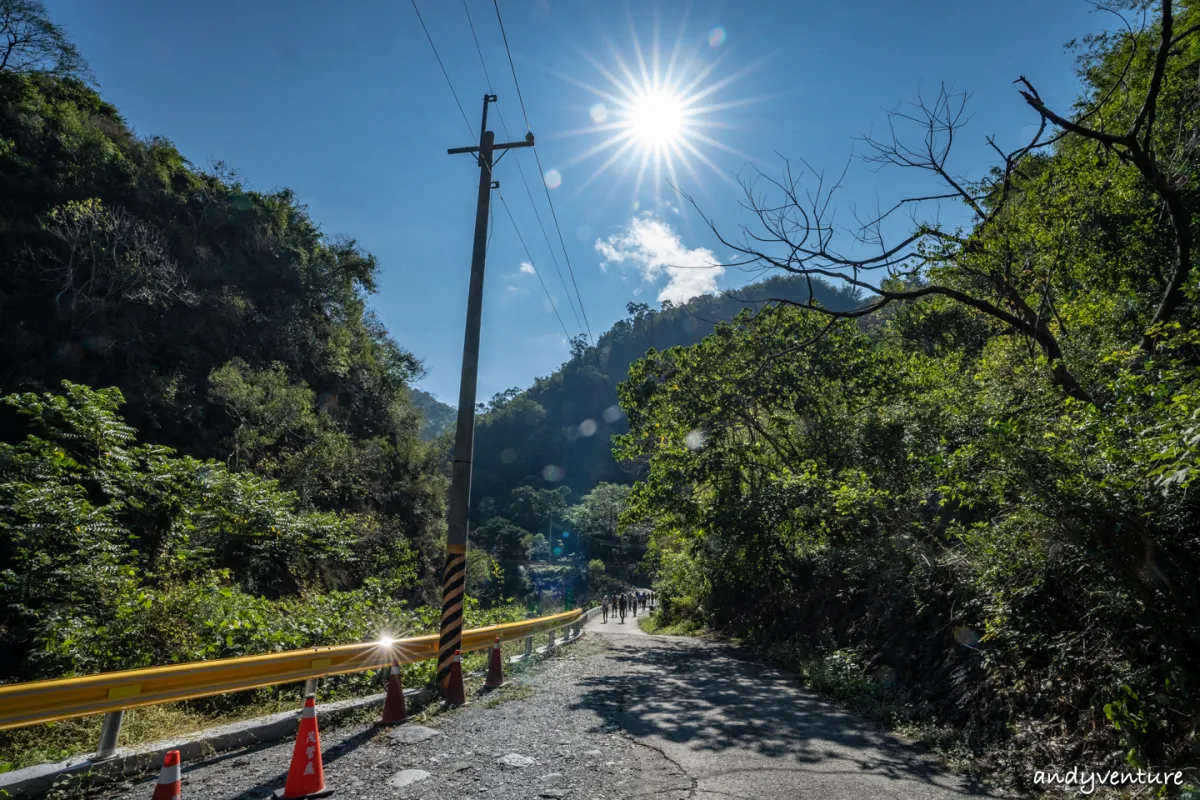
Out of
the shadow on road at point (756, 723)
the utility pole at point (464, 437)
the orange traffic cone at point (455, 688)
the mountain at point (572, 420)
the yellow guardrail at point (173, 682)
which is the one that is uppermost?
the mountain at point (572, 420)

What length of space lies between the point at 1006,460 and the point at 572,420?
13806cm

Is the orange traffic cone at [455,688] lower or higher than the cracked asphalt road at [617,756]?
higher

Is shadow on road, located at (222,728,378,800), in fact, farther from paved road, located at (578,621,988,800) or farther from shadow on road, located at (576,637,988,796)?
paved road, located at (578,621,988,800)

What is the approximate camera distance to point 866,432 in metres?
13.3

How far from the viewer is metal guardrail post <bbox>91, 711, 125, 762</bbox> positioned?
4.57 meters

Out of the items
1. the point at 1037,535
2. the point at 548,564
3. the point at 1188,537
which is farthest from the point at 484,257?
the point at 548,564

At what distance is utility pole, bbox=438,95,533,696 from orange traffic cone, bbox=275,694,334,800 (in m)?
3.46

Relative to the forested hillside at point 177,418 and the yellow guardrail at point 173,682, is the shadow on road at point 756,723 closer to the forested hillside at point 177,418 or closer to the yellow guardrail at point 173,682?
the yellow guardrail at point 173,682

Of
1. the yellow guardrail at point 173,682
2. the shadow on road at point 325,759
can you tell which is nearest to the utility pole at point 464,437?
the yellow guardrail at point 173,682

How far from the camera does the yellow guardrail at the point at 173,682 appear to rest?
13.0 ft

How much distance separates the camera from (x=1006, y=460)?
212 inches

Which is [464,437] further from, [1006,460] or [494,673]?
[1006,460]

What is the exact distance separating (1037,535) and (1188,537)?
1.00 meters

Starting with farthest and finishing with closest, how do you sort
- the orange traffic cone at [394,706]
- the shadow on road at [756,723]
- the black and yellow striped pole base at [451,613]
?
the black and yellow striped pole base at [451,613] < the orange traffic cone at [394,706] < the shadow on road at [756,723]
